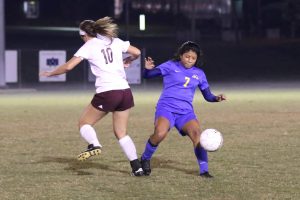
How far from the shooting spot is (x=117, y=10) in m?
96.9

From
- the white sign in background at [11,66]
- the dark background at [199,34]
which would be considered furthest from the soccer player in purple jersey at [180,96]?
the dark background at [199,34]

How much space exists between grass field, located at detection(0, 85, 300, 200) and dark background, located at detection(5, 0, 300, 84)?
1529cm

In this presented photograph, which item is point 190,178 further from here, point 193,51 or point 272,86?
point 272,86

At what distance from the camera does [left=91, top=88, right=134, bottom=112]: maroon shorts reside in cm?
1014

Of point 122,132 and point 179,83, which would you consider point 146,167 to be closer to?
point 122,132

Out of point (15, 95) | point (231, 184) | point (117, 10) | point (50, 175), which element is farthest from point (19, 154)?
point (117, 10)

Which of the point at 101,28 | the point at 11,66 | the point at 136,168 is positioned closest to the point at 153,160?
the point at 136,168

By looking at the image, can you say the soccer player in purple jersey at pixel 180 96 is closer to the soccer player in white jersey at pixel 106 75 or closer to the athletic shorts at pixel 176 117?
the athletic shorts at pixel 176 117

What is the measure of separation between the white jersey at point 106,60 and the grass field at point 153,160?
44.8 inches

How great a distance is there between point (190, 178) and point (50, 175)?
1.73m

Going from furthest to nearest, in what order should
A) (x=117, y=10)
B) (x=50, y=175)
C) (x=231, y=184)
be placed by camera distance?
(x=117, y=10)
(x=50, y=175)
(x=231, y=184)

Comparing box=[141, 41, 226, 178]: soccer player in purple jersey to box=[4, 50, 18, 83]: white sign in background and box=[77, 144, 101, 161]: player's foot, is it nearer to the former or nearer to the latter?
box=[77, 144, 101, 161]: player's foot

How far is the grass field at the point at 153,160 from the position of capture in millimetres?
9430

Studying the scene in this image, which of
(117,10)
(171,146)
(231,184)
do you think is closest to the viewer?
(231,184)
